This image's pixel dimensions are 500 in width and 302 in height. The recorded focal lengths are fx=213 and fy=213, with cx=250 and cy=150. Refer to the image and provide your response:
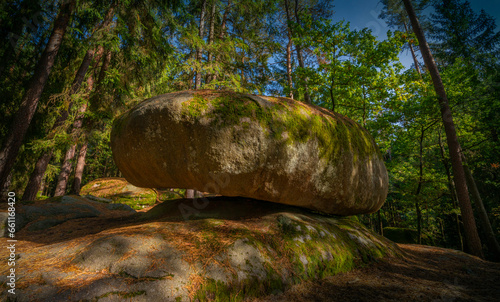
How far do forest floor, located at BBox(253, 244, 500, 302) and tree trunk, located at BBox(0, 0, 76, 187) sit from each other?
7688mm

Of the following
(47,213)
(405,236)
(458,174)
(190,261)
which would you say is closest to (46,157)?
(47,213)

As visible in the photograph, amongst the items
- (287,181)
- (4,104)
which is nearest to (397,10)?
(287,181)

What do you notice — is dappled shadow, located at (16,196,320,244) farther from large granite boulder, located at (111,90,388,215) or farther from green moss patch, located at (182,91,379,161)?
green moss patch, located at (182,91,379,161)

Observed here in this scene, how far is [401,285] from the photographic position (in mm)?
2686

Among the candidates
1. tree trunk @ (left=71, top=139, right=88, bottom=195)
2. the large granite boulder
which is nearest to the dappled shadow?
the large granite boulder

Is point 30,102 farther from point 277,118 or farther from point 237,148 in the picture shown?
point 277,118

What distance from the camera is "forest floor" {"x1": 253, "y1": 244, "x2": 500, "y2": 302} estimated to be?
2.32m

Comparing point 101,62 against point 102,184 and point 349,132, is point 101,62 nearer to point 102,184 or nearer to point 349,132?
point 102,184

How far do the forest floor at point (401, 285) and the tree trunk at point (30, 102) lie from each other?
7.69m

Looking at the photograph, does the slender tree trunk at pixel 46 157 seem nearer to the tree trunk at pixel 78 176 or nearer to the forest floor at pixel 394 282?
the tree trunk at pixel 78 176

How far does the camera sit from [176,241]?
2547 mm

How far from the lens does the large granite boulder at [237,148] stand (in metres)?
3.19

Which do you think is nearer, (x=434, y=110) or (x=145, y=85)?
(x=434, y=110)

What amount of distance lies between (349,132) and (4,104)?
11051mm
